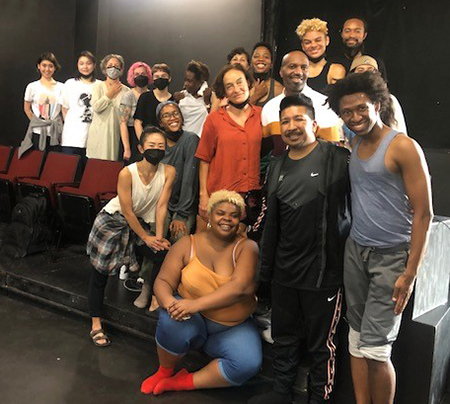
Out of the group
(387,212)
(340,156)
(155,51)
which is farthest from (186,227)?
(155,51)

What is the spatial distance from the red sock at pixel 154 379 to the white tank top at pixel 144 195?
34.3 inches

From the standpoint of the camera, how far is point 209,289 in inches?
88.1

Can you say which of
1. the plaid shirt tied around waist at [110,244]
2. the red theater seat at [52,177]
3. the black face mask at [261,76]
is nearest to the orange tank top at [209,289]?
the plaid shirt tied around waist at [110,244]

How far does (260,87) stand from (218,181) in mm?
762

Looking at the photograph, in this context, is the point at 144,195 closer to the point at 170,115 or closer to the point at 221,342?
the point at 170,115

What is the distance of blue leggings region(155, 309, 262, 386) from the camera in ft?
7.17

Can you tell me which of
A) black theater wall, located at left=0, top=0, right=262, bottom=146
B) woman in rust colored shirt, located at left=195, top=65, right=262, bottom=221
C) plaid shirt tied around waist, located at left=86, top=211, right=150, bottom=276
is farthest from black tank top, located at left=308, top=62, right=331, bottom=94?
black theater wall, located at left=0, top=0, right=262, bottom=146

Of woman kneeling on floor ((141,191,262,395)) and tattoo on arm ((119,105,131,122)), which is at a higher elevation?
tattoo on arm ((119,105,131,122))

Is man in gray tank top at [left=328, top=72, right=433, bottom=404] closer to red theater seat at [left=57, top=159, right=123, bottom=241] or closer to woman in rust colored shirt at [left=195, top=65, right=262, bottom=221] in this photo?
woman in rust colored shirt at [left=195, top=65, right=262, bottom=221]

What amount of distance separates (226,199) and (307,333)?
72cm

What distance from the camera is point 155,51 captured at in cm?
565

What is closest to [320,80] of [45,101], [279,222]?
[279,222]

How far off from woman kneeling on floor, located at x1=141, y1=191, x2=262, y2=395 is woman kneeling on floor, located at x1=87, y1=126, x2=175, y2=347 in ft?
1.28

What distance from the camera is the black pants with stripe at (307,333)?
1.96 m
